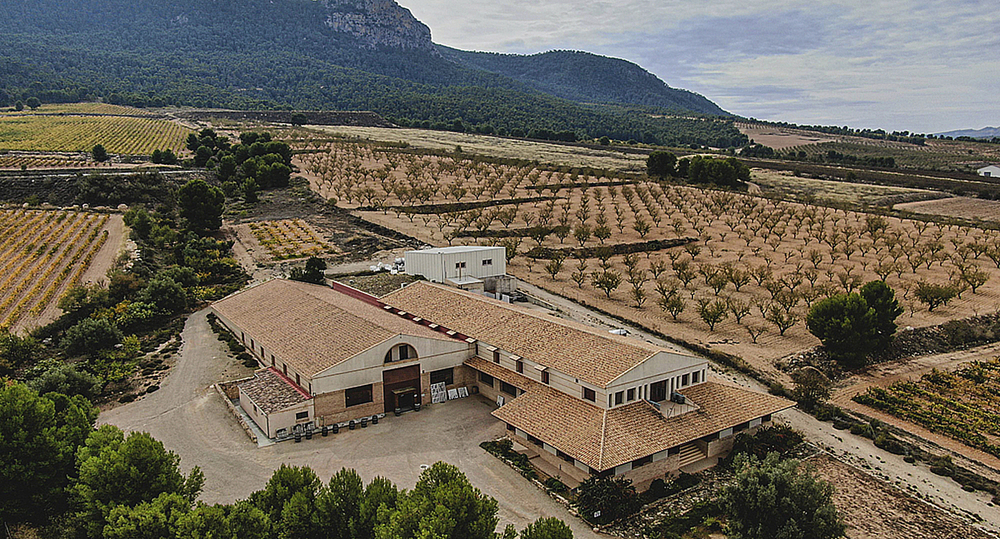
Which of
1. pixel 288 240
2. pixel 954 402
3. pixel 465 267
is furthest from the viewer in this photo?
pixel 288 240

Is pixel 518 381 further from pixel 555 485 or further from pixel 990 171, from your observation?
Result: pixel 990 171

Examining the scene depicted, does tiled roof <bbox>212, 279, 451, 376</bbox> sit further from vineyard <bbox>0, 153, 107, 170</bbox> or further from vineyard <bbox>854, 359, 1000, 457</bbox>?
vineyard <bbox>0, 153, 107, 170</bbox>

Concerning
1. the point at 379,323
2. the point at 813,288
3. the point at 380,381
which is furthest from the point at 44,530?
the point at 813,288

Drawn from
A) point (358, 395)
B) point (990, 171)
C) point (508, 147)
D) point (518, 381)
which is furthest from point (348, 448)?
point (990, 171)

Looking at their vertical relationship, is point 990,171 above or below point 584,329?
above

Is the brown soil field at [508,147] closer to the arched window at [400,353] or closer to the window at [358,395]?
the arched window at [400,353]

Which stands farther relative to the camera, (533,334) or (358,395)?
(533,334)

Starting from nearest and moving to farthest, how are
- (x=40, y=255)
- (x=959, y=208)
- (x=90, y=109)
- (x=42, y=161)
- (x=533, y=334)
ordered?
(x=533, y=334) → (x=40, y=255) → (x=959, y=208) → (x=42, y=161) → (x=90, y=109)

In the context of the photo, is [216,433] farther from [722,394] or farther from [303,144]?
[303,144]

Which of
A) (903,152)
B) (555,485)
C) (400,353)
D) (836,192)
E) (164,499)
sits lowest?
(555,485)

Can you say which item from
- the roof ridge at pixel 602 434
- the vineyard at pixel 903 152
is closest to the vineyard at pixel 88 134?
the roof ridge at pixel 602 434
